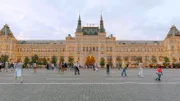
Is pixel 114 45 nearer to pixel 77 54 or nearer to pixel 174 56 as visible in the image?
pixel 77 54

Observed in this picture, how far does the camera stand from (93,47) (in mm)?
103000

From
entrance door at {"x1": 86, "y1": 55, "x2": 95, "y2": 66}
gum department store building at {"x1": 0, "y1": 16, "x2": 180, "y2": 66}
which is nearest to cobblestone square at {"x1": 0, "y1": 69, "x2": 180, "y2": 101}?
gum department store building at {"x1": 0, "y1": 16, "x2": 180, "y2": 66}

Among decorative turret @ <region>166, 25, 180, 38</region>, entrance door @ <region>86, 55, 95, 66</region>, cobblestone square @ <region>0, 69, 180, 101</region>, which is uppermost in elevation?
decorative turret @ <region>166, 25, 180, 38</region>

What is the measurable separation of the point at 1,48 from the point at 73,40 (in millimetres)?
33141

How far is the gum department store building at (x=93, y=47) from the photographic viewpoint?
101 meters

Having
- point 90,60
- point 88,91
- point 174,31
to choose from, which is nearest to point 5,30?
point 90,60

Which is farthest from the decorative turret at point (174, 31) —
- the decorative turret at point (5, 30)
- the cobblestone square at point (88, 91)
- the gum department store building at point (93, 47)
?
the cobblestone square at point (88, 91)

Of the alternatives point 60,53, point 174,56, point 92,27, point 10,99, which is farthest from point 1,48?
point 10,99

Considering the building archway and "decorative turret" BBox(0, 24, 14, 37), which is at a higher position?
"decorative turret" BBox(0, 24, 14, 37)

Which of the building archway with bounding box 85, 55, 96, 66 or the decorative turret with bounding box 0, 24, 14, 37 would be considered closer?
the decorative turret with bounding box 0, 24, 14, 37

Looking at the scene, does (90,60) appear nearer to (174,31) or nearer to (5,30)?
(174,31)

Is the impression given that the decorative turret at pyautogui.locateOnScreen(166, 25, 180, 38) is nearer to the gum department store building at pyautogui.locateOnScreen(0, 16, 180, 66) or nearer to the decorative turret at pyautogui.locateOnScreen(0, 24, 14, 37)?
the gum department store building at pyautogui.locateOnScreen(0, 16, 180, 66)

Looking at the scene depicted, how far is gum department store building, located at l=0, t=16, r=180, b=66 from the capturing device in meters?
101

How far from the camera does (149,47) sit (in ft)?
368
